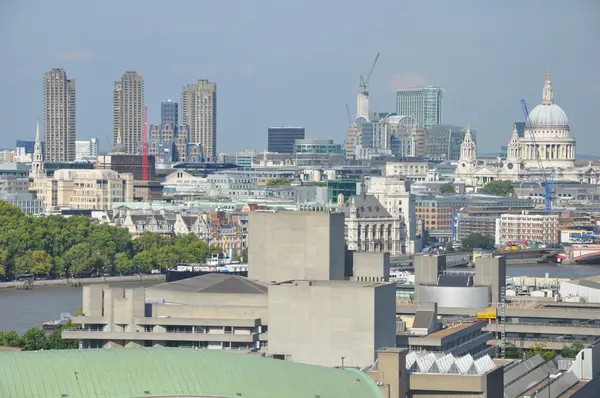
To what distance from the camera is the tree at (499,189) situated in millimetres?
97125

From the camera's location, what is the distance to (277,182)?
3944 inches

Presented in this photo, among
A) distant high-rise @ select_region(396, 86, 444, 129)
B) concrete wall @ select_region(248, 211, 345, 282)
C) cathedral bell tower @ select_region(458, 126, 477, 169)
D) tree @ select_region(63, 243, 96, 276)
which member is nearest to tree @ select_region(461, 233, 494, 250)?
tree @ select_region(63, 243, 96, 276)

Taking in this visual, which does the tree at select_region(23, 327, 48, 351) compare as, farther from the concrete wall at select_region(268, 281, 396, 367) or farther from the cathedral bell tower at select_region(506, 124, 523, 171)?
the cathedral bell tower at select_region(506, 124, 523, 171)

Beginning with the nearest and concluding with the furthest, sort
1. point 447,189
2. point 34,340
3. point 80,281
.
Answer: point 34,340 < point 80,281 < point 447,189

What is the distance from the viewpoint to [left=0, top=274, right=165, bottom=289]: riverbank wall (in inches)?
1993

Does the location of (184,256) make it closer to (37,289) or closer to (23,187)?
(37,289)

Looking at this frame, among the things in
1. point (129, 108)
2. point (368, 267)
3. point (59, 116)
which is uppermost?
point (129, 108)

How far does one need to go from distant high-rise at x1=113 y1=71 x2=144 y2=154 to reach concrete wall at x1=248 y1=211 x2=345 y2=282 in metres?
104

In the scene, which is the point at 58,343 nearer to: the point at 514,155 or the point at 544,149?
the point at 514,155

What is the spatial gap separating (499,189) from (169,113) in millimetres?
58517

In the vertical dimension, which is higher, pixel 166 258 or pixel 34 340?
pixel 166 258

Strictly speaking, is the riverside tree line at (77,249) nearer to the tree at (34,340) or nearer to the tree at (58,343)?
the tree at (34,340)

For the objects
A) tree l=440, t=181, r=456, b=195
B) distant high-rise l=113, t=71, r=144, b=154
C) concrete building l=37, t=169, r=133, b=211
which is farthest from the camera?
distant high-rise l=113, t=71, r=144, b=154

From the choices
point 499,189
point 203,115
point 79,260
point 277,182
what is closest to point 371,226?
point 79,260
